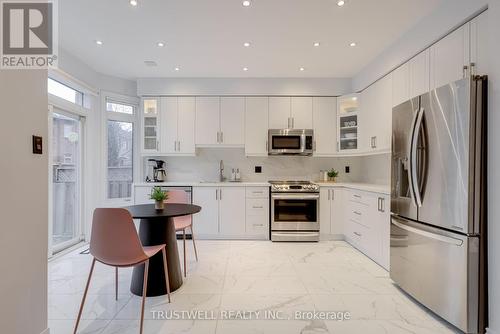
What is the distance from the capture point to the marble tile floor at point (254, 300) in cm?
191

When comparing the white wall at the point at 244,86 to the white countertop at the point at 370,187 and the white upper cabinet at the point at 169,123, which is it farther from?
the white countertop at the point at 370,187

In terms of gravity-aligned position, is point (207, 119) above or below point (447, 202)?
above

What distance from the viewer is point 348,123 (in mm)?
4238

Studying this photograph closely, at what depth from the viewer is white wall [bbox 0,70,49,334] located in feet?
4.55

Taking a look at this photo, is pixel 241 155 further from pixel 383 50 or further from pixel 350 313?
pixel 350 313

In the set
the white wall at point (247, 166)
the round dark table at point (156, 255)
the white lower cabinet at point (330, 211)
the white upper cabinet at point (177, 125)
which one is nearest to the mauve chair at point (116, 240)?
the round dark table at point (156, 255)

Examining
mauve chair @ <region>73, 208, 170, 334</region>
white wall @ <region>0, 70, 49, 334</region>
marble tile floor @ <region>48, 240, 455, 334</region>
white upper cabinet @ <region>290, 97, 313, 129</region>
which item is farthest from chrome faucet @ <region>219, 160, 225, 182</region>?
white wall @ <region>0, 70, 49, 334</region>

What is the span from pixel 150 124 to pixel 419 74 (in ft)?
12.8

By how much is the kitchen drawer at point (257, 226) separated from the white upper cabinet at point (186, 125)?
1.52 metres

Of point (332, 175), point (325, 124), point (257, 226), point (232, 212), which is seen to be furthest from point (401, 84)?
point (232, 212)

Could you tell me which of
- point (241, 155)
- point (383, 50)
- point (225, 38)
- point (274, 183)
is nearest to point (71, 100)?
point (225, 38)

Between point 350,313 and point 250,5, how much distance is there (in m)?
2.85

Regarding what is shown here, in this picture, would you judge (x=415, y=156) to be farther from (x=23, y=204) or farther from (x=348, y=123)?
(x=23, y=204)

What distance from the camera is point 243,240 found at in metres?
4.12
